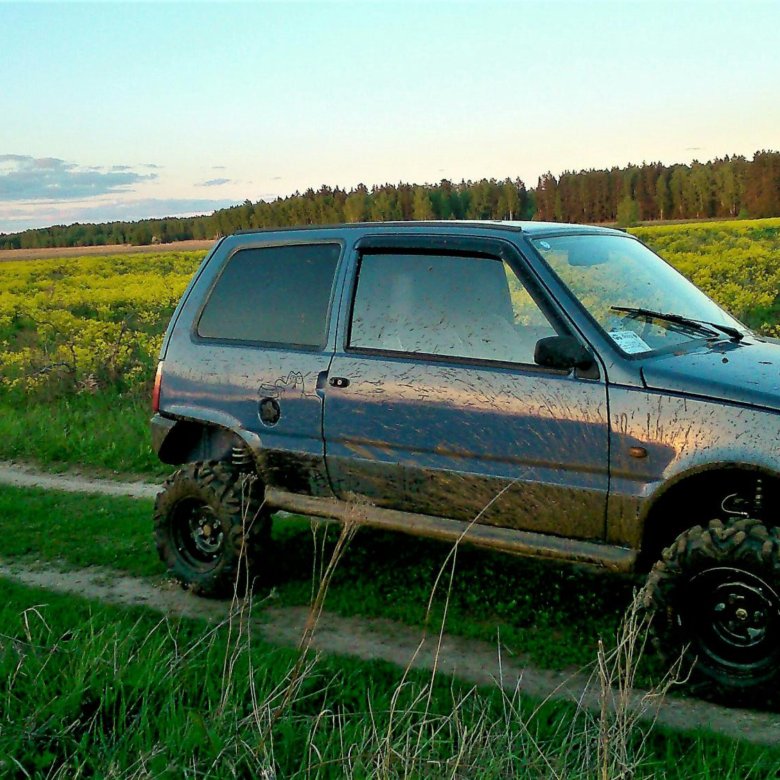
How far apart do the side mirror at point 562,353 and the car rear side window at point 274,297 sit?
1.41 m

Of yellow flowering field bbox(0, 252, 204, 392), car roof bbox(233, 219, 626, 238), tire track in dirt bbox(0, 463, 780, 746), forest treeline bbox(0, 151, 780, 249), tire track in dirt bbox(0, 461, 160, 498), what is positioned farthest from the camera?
forest treeline bbox(0, 151, 780, 249)

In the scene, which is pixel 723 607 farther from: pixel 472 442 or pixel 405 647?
pixel 405 647

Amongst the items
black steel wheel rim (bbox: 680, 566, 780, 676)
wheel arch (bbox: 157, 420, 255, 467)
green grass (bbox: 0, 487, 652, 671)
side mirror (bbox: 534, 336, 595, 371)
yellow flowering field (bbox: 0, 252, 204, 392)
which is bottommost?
yellow flowering field (bbox: 0, 252, 204, 392)

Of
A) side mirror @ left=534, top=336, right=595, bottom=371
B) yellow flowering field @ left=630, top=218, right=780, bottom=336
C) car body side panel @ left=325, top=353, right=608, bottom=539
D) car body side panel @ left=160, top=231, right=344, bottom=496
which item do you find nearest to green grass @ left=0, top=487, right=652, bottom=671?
car body side panel @ left=325, top=353, right=608, bottom=539

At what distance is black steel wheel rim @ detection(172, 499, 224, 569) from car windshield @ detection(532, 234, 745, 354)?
2634mm

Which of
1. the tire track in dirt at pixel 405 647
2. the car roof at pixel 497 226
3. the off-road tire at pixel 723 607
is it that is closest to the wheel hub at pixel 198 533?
the tire track in dirt at pixel 405 647

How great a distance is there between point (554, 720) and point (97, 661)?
6.27 ft

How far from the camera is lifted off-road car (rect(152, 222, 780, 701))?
4.44 metres

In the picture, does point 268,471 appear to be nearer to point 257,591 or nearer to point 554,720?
point 257,591

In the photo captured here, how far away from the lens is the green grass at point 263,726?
3488mm

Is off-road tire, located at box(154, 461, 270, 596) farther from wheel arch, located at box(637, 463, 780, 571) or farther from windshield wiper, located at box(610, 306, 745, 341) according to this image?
windshield wiper, located at box(610, 306, 745, 341)

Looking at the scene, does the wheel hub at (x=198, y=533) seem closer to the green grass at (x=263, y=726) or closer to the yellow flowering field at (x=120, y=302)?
the green grass at (x=263, y=726)

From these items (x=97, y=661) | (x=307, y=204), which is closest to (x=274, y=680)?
(x=97, y=661)

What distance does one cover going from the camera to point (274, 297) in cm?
583
